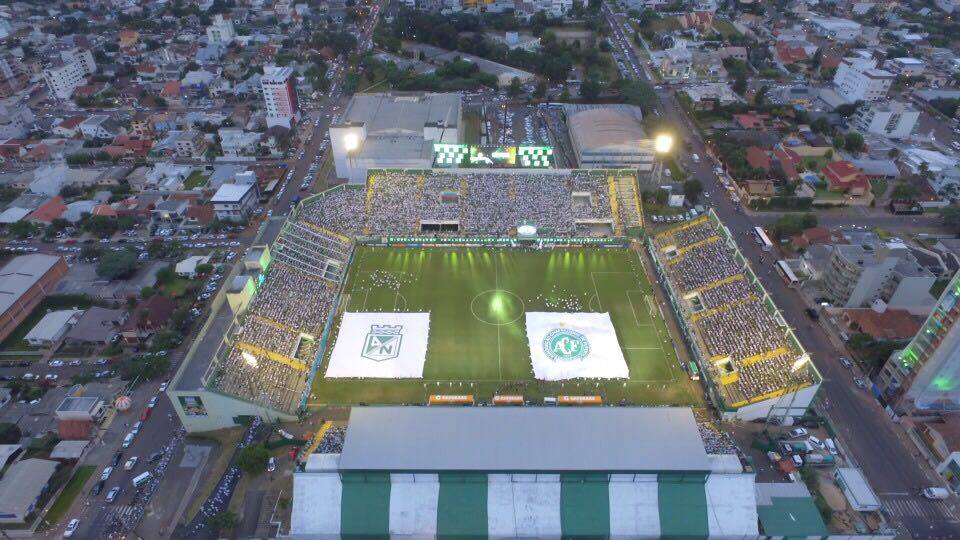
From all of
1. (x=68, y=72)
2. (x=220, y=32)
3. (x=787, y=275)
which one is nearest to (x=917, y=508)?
(x=787, y=275)

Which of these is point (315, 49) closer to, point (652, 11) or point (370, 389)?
point (652, 11)

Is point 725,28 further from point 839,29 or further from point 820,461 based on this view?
point 820,461

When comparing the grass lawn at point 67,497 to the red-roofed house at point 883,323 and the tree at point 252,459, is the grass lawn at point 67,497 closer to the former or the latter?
the tree at point 252,459

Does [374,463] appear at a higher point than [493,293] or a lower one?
higher

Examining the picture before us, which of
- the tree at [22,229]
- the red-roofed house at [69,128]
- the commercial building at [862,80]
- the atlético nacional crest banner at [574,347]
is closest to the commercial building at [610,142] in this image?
the atlético nacional crest banner at [574,347]

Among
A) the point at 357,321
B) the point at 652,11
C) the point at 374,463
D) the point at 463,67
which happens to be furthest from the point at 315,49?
the point at 374,463

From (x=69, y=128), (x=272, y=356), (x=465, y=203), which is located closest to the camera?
(x=272, y=356)

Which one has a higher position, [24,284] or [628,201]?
[24,284]
